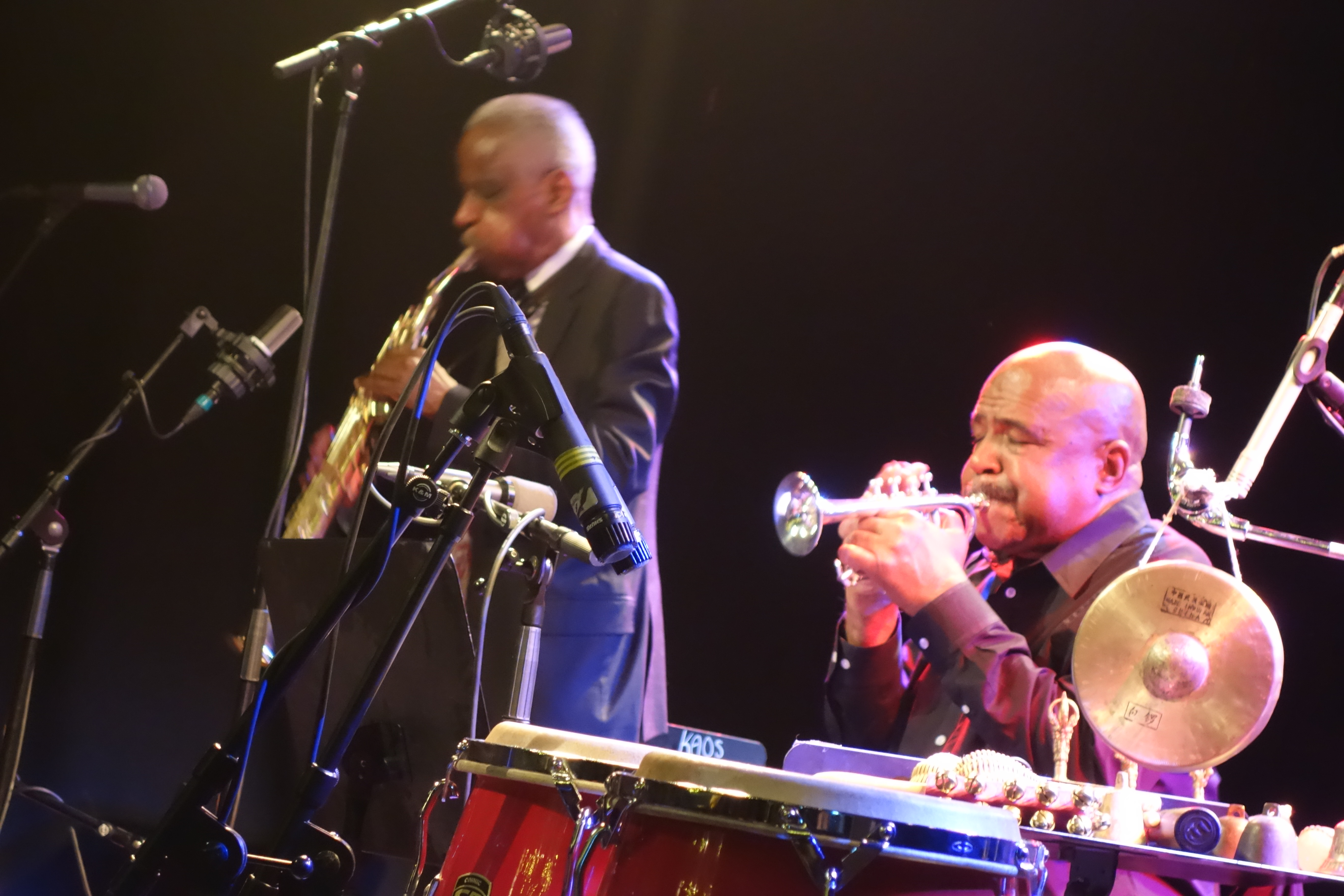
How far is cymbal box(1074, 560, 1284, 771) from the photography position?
1.99 metres

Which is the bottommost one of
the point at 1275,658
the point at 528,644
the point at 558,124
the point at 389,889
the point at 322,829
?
the point at 389,889

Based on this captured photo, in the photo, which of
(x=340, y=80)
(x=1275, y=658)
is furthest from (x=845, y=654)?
(x=340, y=80)

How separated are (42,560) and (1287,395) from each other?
3.25m

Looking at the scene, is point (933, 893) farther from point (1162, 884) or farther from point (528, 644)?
point (1162, 884)

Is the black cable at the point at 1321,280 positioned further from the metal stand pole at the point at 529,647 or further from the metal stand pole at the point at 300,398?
the metal stand pole at the point at 300,398

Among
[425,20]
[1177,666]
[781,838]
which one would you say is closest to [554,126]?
[425,20]

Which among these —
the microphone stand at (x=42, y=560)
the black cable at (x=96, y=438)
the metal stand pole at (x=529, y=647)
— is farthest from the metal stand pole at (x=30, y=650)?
the metal stand pole at (x=529, y=647)

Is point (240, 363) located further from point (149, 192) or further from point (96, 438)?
point (149, 192)

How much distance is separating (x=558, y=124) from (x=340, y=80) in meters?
0.63

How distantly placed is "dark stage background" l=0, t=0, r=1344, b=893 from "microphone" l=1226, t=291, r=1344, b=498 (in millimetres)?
887

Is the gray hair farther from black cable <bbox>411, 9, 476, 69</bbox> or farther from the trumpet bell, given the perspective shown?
the trumpet bell

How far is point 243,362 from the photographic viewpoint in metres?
3.48

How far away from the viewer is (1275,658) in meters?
1.97

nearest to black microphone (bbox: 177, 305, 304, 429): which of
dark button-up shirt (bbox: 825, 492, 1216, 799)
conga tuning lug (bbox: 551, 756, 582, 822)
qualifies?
dark button-up shirt (bbox: 825, 492, 1216, 799)
